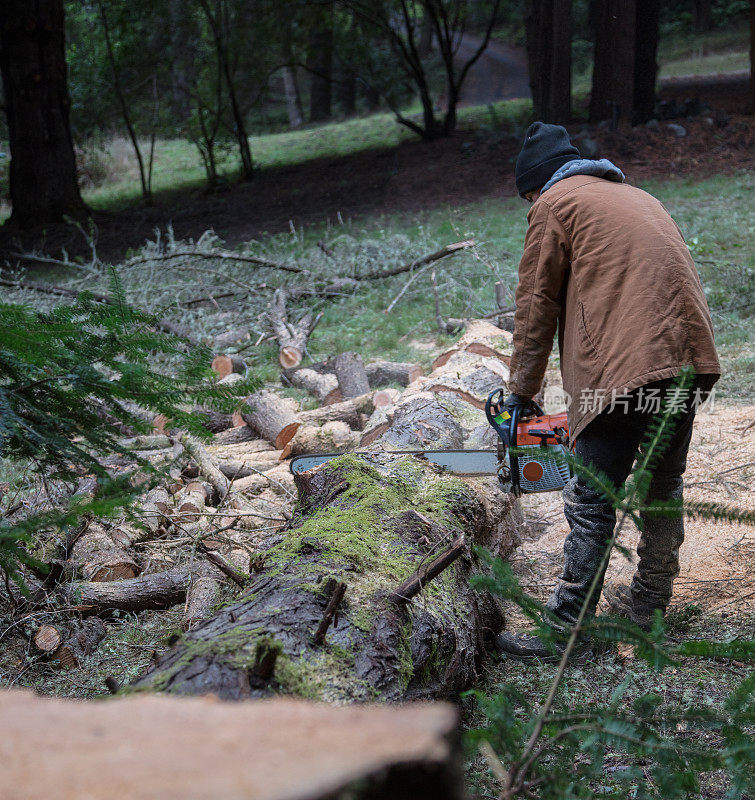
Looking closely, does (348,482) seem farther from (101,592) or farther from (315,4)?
(315,4)

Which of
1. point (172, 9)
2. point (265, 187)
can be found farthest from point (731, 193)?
point (172, 9)

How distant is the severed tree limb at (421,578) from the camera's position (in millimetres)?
2164

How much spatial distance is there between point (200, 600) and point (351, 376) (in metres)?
2.85

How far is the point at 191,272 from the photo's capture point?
27.1 ft

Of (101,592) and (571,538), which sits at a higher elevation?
(571,538)

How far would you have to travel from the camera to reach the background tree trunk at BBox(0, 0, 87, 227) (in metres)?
12.4

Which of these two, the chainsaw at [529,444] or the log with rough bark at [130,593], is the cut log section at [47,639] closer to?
the log with rough bark at [130,593]

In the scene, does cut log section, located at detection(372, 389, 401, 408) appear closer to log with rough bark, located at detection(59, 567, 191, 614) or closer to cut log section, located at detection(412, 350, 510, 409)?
cut log section, located at detection(412, 350, 510, 409)

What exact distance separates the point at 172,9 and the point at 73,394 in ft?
53.7

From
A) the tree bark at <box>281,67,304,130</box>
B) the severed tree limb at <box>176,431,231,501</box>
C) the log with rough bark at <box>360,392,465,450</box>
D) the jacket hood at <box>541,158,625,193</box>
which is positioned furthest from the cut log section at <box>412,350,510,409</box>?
the tree bark at <box>281,67,304,130</box>

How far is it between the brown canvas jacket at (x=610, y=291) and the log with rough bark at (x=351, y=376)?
289 cm

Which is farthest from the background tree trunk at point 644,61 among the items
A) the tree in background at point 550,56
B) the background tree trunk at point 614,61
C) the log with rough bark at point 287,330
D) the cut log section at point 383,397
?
the cut log section at point 383,397

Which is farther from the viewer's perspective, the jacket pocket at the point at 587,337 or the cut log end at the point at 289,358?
the cut log end at the point at 289,358

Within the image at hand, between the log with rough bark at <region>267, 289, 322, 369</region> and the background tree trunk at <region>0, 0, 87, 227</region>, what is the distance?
7.78m
